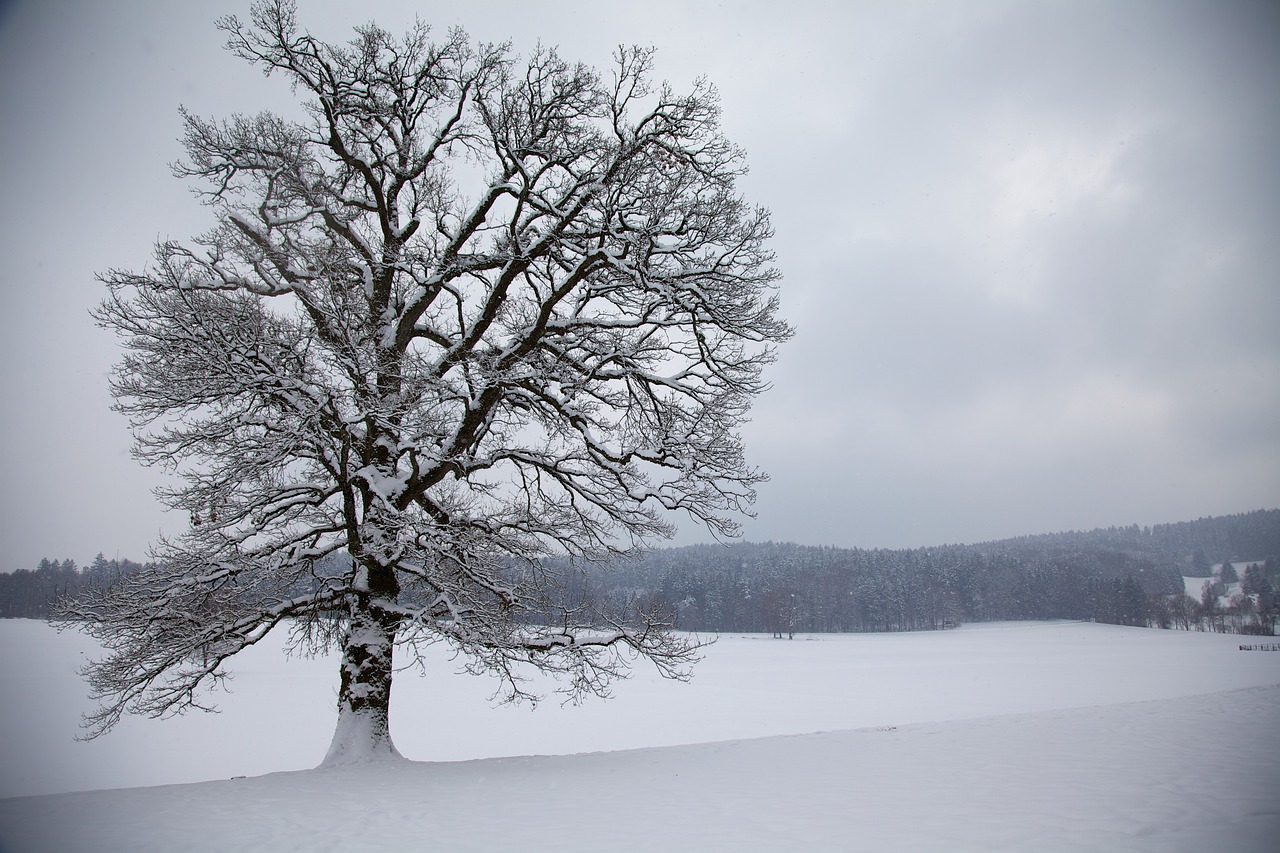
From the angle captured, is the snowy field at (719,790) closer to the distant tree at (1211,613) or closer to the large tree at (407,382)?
the large tree at (407,382)

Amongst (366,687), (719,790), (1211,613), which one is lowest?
(1211,613)

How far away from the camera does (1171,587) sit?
381ft

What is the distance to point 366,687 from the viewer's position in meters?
8.52

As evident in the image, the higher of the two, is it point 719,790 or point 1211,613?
point 719,790

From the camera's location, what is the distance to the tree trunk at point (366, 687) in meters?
8.37

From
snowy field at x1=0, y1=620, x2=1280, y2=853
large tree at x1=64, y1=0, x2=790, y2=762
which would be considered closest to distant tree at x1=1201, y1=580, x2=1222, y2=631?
snowy field at x1=0, y1=620, x2=1280, y2=853

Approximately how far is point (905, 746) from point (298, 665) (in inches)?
1753

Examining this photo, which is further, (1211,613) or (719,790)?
(1211,613)

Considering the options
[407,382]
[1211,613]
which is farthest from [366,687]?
[1211,613]

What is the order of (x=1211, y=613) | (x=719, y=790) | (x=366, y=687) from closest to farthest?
1. (x=719, y=790)
2. (x=366, y=687)
3. (x=1211, y=613)

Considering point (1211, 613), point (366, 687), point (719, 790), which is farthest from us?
point (1211, 613)

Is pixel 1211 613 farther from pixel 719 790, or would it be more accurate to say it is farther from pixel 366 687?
pixel 366 687

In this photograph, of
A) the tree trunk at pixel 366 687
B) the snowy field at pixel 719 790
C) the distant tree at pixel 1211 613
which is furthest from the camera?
the distant tree at pixel 1211 613

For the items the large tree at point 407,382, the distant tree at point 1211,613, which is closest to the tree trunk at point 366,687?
the large tree at point 407,382
